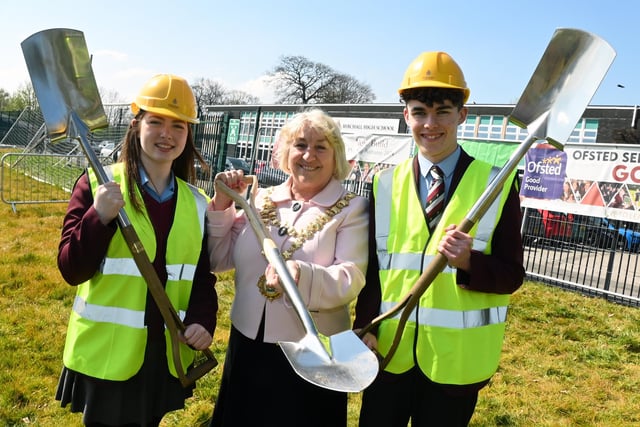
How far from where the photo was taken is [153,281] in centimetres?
203

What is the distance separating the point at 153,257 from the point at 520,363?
13.6 ft

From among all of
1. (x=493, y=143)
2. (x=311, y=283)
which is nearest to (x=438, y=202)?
(x=311, y=283)

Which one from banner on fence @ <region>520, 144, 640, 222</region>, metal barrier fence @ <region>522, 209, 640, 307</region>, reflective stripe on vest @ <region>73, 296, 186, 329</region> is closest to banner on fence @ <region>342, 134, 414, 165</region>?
banner on fence @ <region>520, 144, 640, 222</region>

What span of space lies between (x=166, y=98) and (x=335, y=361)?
1.33 metres

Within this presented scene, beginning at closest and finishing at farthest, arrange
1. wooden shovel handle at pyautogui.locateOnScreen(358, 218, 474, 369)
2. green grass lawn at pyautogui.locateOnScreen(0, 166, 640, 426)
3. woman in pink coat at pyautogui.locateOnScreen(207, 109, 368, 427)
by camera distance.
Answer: wooden shovel handle at pyautogui.locateOnScreen(358, 218, 474, 369)
woman in pink coat at pyautogui.locateOnScreen(207, 109, 368, 427)
green grass lawn at pyautogui.locateOnScreen(0, 166, 640, 426)

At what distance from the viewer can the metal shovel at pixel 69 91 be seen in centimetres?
220

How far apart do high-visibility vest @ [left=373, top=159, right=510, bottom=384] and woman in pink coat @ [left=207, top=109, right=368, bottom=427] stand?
0.19m

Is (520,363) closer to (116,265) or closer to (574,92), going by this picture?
(574,92)

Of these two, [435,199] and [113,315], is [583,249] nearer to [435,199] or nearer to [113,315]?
[435,199]

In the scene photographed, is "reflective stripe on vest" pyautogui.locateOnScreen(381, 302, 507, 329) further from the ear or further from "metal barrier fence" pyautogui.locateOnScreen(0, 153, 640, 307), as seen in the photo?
"metal barrier fence" pyautogui.locateOnScreen(0, 153, 640, 307)

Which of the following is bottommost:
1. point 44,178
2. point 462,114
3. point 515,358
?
point 515,358

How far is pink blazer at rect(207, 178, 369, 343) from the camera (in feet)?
7.32

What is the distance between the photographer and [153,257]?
2.16 metres

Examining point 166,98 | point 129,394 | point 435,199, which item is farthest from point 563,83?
point 129,394
